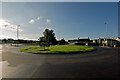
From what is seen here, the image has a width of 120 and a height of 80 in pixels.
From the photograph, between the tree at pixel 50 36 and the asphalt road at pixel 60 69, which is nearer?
the asphalt road at pixel 60 69

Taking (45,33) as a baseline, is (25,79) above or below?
below

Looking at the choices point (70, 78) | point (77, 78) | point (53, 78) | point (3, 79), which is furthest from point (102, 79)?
point (3, 79)

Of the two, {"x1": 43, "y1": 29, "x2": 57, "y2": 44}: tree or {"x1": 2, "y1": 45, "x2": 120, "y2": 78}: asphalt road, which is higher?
{"x1": 43, "y1": 29, "x2": 57, "y2": 44}: tree

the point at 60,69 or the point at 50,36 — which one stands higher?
the point at 50,36

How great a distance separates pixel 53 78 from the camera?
11.9 ft

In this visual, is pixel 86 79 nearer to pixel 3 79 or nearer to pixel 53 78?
pixel 53 78

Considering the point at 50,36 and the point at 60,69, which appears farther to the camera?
the point at 50,36

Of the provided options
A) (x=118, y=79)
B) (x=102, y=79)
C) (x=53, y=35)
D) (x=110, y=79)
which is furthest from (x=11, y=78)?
(x=53, y=35)

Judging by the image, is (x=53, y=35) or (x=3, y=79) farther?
(x=53, y=35)

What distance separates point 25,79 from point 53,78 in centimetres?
162

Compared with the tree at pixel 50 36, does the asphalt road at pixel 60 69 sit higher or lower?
lower

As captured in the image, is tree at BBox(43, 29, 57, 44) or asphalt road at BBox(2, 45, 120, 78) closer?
asphalt road at BBox(2, 45, 120, 78)

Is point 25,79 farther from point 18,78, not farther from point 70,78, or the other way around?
point 70,78

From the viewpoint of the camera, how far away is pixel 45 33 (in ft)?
206
